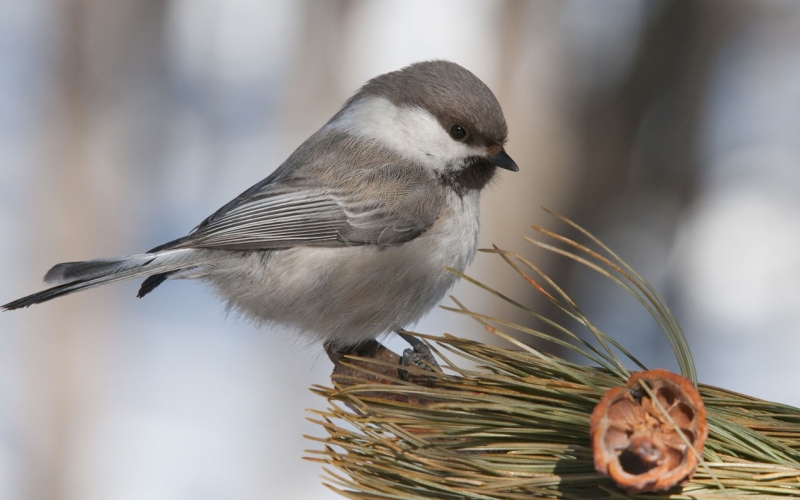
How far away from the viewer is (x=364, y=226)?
1.91 meters

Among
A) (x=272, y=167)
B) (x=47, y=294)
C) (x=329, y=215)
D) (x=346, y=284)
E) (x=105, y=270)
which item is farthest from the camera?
(x=272, y=167)

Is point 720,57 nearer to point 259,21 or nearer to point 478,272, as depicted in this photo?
point 478,272

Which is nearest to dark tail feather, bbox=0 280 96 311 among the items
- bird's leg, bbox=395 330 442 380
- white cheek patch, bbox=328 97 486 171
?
bird's leg, bbox=395 330 442 380

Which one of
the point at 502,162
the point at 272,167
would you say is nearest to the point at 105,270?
the point at 502,162

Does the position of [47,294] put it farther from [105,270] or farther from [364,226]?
[364,226]

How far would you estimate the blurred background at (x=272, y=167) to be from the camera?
322 cm

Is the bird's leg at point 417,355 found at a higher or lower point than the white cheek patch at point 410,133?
lower

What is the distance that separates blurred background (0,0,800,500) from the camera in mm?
3217

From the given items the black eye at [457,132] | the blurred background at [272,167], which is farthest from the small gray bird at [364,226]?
the blurred background at [272,167]

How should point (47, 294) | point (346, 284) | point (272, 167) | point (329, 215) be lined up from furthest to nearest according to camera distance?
1. point (272, 167)
2. point (329, 215)
3. point (346, 284)
4. point (47, 294)

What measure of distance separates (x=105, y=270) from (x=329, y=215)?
606mm

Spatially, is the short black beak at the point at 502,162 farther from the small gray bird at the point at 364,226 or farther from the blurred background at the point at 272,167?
the blurred background at the point at 272,167

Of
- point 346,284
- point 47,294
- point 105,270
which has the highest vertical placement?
point 346,284

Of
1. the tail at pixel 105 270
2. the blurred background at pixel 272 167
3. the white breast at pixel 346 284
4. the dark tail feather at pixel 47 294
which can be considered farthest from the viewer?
the blurred background at pixel 272 167
